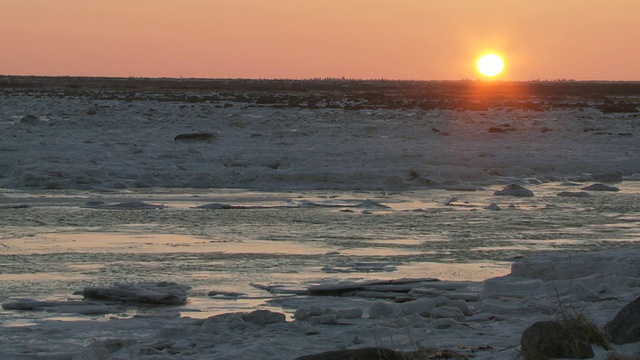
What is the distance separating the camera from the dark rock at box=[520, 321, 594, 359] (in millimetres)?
6152

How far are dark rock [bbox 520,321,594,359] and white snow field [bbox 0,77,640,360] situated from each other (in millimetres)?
140

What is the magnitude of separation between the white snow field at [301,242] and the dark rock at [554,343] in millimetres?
140

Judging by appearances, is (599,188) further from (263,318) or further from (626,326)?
(626,326)

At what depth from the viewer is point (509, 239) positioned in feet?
41.8

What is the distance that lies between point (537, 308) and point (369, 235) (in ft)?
17.0

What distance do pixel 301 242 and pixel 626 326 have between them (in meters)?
6.05

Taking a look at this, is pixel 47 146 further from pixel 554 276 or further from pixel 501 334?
pixel 501 334

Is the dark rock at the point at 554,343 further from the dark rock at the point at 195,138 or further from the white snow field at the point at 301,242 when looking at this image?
the dark rock at the point at 195,138

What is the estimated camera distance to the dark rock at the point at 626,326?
256 inches

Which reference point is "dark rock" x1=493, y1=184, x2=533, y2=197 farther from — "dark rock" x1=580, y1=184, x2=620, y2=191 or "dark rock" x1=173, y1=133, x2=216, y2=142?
"dark rock" x1=173, y1=133, x2=216, y2=142

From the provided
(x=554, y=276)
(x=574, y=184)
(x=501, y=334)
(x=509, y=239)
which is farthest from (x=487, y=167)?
(x=501, y=334)

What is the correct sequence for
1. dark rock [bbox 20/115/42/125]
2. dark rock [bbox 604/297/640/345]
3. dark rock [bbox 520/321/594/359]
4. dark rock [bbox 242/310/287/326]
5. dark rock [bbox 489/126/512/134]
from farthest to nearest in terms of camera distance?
dark rock [bbox 489/126/512/134] → dark rock [bbox 20/115/42/125] → dark rock [bbox 242/310/287/326] → dark rock [bbox 604/297/640/345] → dark rock [bbox 520/321/594/359]

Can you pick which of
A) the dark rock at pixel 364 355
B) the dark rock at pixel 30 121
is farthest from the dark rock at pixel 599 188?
the dark rock at pixel 30 121

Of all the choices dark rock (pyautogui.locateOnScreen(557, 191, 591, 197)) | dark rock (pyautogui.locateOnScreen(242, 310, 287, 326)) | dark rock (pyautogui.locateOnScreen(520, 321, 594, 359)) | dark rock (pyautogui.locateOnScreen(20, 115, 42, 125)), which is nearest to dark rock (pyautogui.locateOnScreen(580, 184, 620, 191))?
dark rock (pyautogui.locateOnScreen(557, 191, 591, 197))
